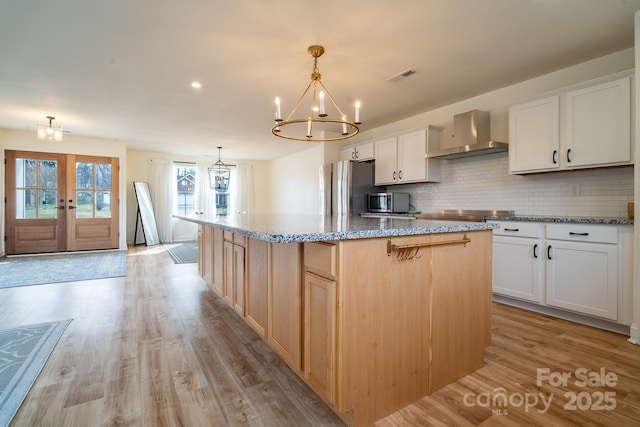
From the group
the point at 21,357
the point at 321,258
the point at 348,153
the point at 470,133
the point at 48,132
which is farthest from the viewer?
the point at 348,153

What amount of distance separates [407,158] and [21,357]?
439 cm

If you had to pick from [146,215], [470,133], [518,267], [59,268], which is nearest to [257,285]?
[518,267]

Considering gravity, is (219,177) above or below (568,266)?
above

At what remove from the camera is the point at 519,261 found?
3.01 metres

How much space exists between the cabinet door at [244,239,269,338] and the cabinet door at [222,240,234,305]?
15.8 inches

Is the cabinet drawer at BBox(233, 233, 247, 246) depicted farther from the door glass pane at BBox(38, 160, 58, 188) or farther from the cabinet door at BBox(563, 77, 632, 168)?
the door glass pane at BBox(38, 160, 58, 188)

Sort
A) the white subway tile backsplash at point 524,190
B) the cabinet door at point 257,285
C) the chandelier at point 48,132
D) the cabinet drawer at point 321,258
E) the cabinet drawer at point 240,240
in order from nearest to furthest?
1. the cabinet drawer at point 321,258
2. the cabinet door at point 257,285
3. the cabinet drawer at point 240,240
4. the white subway tile backsplash at point 524,190
5. the chandelier at point 48,132

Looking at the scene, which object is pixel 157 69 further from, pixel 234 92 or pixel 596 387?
pixel 596 387

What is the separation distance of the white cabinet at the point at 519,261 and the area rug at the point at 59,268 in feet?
15.7

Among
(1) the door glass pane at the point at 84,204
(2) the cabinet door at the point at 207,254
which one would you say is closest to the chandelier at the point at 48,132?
(1) the door glass pane at the point at 84,204

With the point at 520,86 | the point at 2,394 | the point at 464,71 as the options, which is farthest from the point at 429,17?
the point at 2,394

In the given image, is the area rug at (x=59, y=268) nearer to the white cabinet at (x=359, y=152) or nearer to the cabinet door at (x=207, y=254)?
the cabinet door at (x=207, y=254)

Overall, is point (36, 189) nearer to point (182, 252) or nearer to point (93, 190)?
point (93, 190)

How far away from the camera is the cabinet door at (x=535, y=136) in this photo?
2883mm
